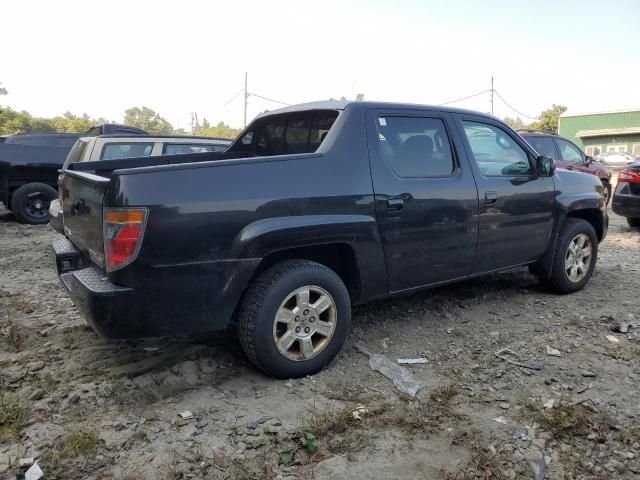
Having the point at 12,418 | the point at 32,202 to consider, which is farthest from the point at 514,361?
the point at 32,202

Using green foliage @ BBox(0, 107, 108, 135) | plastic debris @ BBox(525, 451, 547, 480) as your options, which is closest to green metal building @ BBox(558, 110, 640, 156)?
green foliage @ BBox(0, 107, 108, 135)

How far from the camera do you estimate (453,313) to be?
4547 mm

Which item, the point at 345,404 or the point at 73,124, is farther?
the point at 73,124

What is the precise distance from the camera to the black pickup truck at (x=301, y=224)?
2746mm

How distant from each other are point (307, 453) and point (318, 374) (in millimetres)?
833

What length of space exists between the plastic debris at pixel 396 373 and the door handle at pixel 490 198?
1514mm

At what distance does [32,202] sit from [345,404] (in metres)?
8.80

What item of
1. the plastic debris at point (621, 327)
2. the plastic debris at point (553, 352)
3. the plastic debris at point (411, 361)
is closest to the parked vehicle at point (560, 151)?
the plastic debris at point (621, 327)

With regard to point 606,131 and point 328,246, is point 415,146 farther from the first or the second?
point 606,131

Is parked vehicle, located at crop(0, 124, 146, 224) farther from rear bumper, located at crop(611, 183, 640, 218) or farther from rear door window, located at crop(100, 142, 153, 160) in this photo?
rear bumper, located at crop(611, 183, 640, 218)

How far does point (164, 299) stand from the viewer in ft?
9.16

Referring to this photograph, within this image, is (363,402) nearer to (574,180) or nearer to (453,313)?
(453,313)

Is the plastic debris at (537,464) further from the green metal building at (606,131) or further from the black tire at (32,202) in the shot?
the green metal building at (606,131)

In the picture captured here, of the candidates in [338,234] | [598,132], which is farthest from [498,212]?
[598,132]
